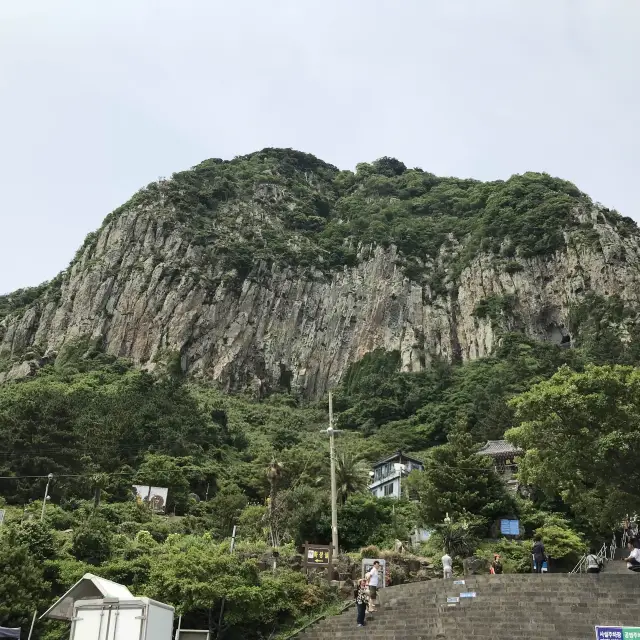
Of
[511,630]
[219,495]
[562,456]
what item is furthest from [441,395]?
[511,630]

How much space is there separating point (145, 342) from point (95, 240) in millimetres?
23022

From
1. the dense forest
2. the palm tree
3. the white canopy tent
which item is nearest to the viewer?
the white canopy tent

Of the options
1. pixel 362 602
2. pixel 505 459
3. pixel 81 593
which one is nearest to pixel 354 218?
pixel 505 459

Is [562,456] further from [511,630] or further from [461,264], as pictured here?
[461,264]

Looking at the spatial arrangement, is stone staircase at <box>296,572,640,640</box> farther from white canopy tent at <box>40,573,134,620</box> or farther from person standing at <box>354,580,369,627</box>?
white canopy tent at <box>40,573,134,620</box>

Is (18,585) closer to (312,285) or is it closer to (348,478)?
(348,478)

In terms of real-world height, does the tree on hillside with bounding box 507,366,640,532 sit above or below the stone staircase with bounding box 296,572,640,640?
above

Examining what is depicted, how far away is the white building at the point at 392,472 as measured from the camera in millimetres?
47906

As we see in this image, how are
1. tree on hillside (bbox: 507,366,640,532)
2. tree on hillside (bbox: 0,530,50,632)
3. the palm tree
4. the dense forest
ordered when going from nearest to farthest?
tree on hillside (bbox: 0,530,50,632), tree on hillside (bbox: 507,366,640,532), the dense forest, the palm tree

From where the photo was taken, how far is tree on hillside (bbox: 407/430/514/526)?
34.2 m

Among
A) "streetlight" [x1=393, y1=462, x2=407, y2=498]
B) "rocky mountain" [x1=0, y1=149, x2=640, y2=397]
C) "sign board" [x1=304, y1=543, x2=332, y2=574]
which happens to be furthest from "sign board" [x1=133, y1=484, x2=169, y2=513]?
"rocky mountain" [x1=0, y1=149, x2=640, y2=397]

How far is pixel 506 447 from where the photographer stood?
47844mm

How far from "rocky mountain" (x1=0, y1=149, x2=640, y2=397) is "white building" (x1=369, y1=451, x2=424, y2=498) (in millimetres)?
31764

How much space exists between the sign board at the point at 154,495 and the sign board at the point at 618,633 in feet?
93.0
